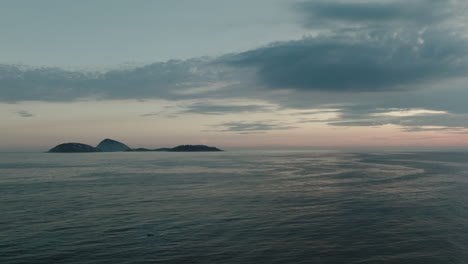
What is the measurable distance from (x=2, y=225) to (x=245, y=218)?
27.8 m

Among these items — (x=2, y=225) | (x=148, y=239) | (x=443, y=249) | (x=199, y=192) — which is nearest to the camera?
(x=443, y=249)

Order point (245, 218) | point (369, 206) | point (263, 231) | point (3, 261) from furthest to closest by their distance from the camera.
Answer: point (369, 206)
point (245, 218)
point (263, 231)
point (3, 261)

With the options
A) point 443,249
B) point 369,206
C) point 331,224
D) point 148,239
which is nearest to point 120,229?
point 148,239

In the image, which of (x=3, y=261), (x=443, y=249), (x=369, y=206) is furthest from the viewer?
(x=369, y=206)

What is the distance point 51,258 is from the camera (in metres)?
26.6

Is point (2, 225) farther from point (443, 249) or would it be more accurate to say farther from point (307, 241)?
point (443, 249)

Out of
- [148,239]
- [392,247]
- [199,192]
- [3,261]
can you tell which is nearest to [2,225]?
[3,261]

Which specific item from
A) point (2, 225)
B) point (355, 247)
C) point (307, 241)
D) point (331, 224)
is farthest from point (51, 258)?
point (331, 224)

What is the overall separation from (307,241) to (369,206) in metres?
21.3

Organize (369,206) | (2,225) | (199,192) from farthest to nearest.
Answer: (199,192) → (369,206) → (2,225)

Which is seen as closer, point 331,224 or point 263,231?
point 263,231

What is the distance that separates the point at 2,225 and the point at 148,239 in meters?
18.6

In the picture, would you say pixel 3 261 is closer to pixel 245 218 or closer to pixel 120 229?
pixel 120 229

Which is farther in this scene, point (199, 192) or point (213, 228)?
point (199, 192)
